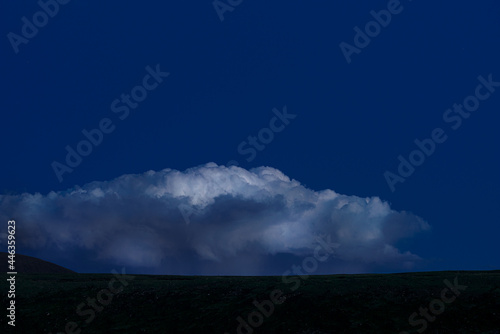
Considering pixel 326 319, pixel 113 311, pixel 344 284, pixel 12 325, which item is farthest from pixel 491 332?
pixel 12 325

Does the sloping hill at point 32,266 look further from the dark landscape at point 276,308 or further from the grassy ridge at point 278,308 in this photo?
the dark landscape at point 276,308

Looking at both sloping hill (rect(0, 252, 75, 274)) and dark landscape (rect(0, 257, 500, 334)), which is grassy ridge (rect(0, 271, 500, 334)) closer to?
dark landscape (rect(0, 257, 500, 334))

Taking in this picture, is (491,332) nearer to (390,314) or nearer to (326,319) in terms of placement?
(390,314)

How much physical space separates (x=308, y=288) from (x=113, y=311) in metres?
19.0

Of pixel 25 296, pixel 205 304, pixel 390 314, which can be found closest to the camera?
pixel 390 314

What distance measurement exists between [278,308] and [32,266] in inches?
4276

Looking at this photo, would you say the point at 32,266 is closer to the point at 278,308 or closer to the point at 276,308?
the point at 276,308

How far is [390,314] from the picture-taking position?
36.3 m

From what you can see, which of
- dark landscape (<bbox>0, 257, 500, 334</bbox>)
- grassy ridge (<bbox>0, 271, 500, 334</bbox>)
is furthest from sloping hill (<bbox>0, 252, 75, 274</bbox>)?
dark landscape (<bbox>0, 257, 500, 334</bbox>)

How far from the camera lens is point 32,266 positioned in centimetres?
12612

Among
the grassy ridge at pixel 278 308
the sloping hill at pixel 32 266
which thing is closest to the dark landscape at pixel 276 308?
→ the grassy ridge at pixel 278 308

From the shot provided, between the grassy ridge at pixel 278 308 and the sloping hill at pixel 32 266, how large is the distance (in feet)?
265

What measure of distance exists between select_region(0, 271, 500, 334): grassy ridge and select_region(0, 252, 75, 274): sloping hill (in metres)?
80.9

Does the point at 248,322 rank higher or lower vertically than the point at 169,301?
lower
